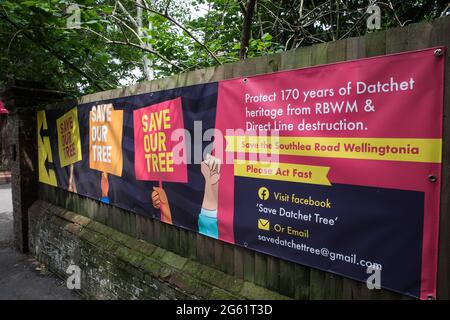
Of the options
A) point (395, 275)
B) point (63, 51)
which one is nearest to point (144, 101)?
point (395, 275)

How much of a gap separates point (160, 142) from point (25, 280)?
3.58 m

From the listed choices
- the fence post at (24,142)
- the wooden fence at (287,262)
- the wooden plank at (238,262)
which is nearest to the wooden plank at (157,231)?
the wooden fence at (287,262)

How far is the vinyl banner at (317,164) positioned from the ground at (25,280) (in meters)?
2.42

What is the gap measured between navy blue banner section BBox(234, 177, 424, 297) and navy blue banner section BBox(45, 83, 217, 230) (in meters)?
0.62

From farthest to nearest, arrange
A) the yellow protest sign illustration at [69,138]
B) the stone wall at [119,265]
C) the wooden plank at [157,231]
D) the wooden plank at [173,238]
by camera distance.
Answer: the yellow protest sign illustration at [69,138] → the wooden plank at [157,231] → the wooden plank at [173,238] → the stone wall at [119,265]

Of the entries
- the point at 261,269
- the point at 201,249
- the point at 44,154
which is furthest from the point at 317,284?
the point at 44,154

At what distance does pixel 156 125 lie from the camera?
3656 millimetres

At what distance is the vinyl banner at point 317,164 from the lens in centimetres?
191

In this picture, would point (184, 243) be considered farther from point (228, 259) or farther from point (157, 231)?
point (228, 259)

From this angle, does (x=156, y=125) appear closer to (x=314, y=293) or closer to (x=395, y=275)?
(x=314, y=293)

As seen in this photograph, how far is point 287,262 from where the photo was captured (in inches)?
103

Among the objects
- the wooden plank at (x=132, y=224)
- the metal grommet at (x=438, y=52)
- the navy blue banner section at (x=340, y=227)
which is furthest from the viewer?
the wooden plank at (x=132, y=224)

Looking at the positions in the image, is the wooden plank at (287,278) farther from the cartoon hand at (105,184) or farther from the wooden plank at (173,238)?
the cartoon hand at (105,184)
